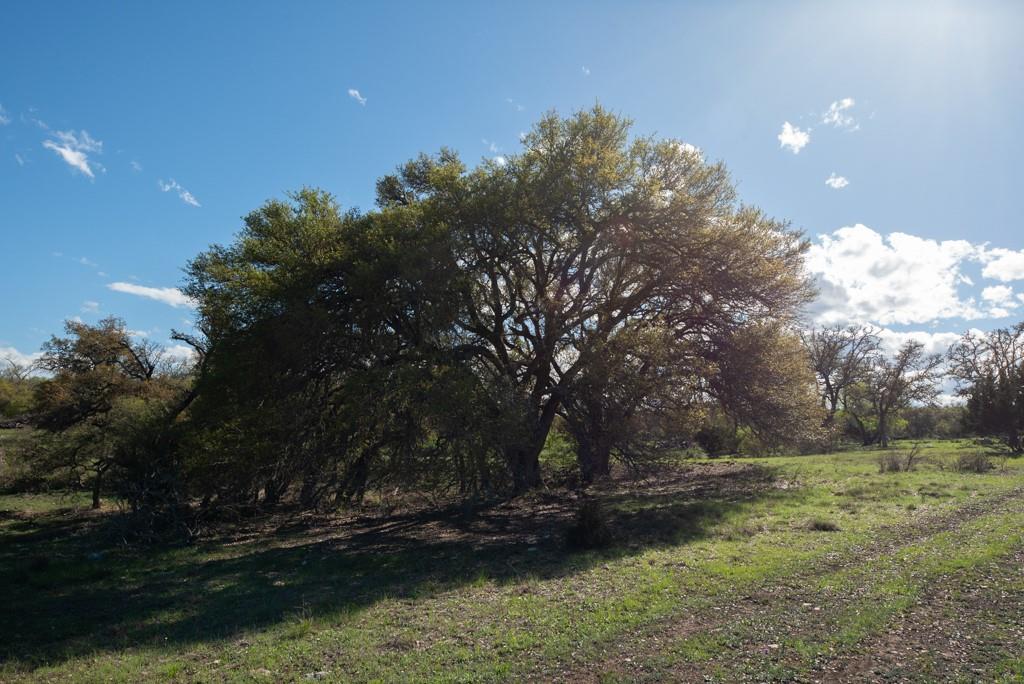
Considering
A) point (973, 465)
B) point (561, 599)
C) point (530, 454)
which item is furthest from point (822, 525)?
point (973, 465)

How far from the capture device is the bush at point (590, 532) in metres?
11.9

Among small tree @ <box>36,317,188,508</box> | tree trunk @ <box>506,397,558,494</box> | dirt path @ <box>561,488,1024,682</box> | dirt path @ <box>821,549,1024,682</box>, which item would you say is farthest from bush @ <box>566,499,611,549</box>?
small tree @ <box>36,317,188,508</box>

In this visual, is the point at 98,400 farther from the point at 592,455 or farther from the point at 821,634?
the point at 821,634

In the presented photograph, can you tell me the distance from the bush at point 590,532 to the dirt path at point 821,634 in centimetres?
413

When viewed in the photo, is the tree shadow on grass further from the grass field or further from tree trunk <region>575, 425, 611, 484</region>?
tree trunk <region>575, 425, 611, 484</region>

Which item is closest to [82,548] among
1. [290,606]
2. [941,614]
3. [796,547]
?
[290,606]

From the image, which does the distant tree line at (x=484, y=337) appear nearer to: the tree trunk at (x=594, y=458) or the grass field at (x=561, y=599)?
the tree trunk at (x=594, y=458)

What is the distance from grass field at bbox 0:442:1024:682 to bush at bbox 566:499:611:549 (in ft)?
1.47

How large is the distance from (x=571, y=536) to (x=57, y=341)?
23.3m

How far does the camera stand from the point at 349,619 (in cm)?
801

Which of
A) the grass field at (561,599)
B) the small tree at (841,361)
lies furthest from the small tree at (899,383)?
the grass field at (561,599)

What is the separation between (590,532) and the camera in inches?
470

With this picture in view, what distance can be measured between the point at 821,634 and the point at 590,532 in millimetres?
6083

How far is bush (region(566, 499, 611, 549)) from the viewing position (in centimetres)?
1186
